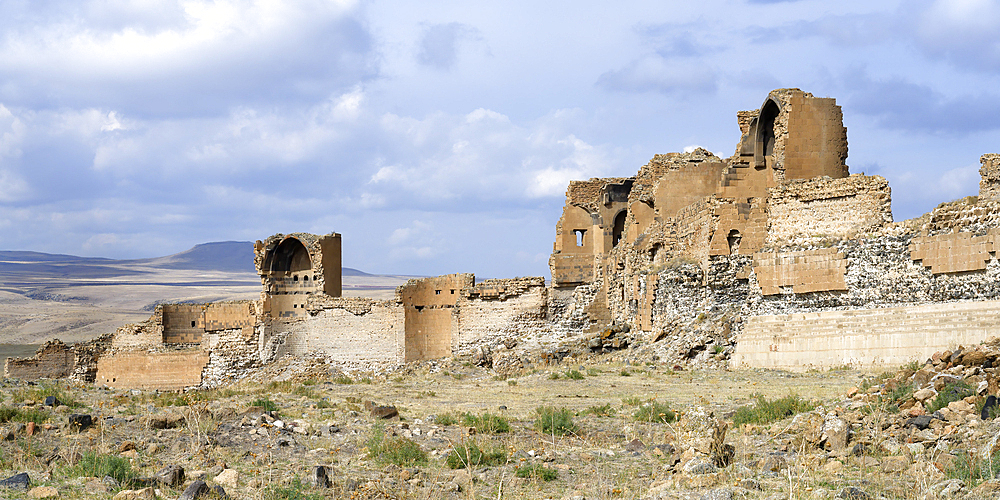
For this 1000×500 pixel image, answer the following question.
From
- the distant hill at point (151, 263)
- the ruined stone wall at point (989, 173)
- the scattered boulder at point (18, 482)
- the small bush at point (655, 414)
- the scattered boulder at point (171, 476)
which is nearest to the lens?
the scattered boulder at point (18, 482)

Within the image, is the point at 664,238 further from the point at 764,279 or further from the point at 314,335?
the point at 314,335

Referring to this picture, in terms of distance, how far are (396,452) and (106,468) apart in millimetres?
2690

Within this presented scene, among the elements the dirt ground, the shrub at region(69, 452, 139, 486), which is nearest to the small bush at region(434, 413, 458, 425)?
the dirt ground

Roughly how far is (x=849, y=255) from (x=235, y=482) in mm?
11964

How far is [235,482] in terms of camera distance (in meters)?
8.55

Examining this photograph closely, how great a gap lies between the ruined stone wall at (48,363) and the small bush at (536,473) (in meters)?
22.8

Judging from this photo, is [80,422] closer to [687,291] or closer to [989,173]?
[687,291]

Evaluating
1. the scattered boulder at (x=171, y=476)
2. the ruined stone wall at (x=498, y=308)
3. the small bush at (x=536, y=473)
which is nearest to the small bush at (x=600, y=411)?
the small bush at (x=536, y=473)

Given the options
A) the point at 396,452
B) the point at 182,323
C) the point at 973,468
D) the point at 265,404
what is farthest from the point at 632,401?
the point at 182,323

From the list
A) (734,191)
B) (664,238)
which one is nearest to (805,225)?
(734,191)

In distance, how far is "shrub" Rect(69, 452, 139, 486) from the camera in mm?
8570

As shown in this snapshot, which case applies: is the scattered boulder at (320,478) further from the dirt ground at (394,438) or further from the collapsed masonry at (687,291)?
the collapsed masonry at (687,291)

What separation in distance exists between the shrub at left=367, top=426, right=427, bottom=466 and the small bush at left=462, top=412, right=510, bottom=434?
124cm

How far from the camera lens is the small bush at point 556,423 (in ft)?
35.9
